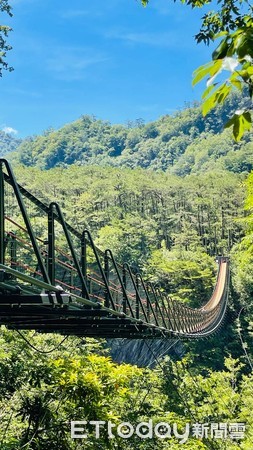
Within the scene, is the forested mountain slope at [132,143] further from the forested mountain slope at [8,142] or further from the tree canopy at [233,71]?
Result: the forested mountain slope at [8,142]

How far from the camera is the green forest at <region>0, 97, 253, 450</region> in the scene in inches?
148

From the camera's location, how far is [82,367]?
426 centimetres

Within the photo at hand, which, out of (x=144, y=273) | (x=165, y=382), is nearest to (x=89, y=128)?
(x=144, y=273)

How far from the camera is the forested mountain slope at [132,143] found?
70.5 meters

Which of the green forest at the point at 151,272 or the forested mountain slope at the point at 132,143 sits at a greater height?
the forested mountain slope at the point at 132,143

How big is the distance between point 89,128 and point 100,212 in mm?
57860

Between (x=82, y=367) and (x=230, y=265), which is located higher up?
(x=230, y=265)

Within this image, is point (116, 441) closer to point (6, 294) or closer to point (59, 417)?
point (59, 417)

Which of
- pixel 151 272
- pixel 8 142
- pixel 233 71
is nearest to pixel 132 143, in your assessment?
pixel 151 272

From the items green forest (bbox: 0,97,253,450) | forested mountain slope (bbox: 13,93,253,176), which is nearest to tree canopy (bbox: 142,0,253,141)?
green forest (bbox: 0,97,253,450)

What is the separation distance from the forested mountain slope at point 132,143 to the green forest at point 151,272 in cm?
25

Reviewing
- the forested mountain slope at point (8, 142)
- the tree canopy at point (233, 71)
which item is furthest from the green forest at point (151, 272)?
the forested mountain slope at point (8, 142)

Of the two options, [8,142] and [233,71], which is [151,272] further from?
[8,142]

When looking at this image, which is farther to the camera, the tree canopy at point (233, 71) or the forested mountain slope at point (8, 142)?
the forested mountain slope at point (8, 142)
